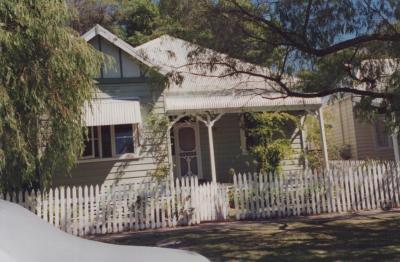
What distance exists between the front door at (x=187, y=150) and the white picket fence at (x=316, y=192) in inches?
219

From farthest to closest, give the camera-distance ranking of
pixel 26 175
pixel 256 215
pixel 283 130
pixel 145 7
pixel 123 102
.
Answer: pixel 145 7 < pixel 283 130 < pixel 123 102 < pixel 256 215 < pixel 26 175

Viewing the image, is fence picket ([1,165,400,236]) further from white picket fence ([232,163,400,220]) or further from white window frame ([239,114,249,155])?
white window frame ([239,114,249,155])

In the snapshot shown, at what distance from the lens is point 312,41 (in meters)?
8.97

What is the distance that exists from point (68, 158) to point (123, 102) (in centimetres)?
461

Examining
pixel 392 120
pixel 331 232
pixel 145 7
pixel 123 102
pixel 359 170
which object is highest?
pixel 145 7

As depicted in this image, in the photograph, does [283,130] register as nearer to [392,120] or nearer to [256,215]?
[256,215]

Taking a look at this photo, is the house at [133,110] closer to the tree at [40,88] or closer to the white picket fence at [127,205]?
the white picket fence at [127,205]

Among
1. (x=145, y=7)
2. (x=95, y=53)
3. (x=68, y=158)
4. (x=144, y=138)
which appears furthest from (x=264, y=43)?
(x=145, y=7)

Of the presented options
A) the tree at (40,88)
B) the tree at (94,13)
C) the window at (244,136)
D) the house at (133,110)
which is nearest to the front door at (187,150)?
the house at (133,110)

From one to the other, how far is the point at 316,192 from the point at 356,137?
13.9m

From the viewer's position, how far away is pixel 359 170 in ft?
41.5

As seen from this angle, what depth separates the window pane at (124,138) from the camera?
1556 centimetres

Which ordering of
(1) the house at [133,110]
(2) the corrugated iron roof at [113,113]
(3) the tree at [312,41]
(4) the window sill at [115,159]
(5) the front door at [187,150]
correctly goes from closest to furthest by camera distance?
1. (3) the tree at [312,41]
2. (2) the corrugated iron roof at [113,113]
3. (1) the house at [133,110]
4. (4) the window sill at [115,159]
5. (5) the front door at [187,150]

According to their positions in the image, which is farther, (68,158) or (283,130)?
(283,130)
